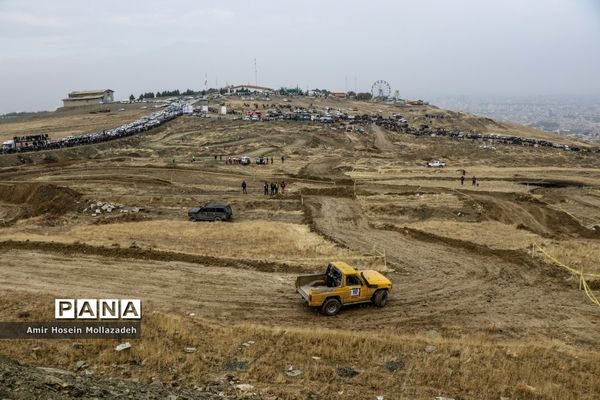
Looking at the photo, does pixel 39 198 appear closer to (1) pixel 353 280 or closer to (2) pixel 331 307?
(2) pixel 331 307

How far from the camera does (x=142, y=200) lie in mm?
40875

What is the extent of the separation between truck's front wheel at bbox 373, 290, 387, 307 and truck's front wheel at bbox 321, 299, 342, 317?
5.32 feet

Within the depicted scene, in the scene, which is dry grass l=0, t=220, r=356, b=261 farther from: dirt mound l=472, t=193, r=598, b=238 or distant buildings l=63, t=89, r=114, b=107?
distant buildings l=63, t=89, r=114, b=107

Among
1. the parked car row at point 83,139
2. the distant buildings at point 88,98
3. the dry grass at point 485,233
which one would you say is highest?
the distant buildings at point 88,98

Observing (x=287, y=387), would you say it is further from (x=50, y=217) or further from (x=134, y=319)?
(x=50, y=217)

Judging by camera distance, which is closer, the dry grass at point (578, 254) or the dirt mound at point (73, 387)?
the dirt mound at point (73, 387)

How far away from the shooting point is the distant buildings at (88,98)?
472 ft

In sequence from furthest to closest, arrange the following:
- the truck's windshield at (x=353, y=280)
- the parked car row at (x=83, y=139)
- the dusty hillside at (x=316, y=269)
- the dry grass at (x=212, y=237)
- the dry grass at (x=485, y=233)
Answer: the parked car row at (x=83, y=139) < the dry grass at (x=485, y=233) < the dry grass at (x=212, y=237) < the truck's windshield at (x=353, y=280) < the dusty hillside at (x=316, y=269)

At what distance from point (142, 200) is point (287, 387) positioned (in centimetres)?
3112

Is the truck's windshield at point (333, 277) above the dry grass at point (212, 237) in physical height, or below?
above

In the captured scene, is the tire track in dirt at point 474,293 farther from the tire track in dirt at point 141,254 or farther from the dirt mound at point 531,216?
the dirt mound at point 531,216

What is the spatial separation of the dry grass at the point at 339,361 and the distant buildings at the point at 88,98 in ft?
468

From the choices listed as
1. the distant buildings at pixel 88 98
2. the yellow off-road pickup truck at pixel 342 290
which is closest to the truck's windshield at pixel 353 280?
the yellow off-road pickup truck at pixel 342 290

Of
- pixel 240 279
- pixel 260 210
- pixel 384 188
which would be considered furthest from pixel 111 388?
pixel 384 188
